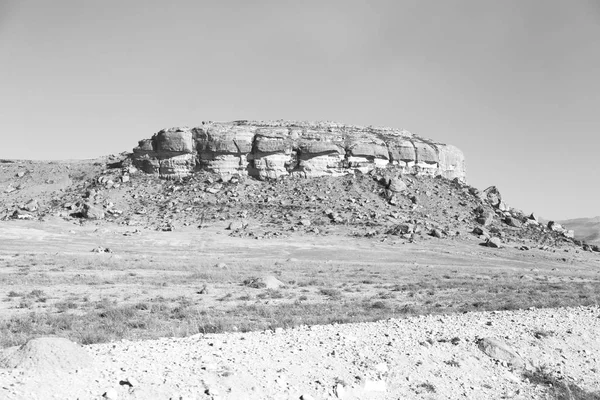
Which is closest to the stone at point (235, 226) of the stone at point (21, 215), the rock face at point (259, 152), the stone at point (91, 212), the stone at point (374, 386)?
A: the rock face at point (259, 152)

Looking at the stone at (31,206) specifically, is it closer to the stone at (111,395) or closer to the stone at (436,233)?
the stone at (436,233)

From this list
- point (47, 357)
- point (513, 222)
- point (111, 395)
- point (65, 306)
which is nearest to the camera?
point (111, 395)

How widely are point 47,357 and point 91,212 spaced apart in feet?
138

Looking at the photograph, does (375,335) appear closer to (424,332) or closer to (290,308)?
(424,332)

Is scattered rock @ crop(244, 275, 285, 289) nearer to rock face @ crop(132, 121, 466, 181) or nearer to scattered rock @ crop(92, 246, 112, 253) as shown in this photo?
scattered rock @ crop(92, 246, 112, 253)

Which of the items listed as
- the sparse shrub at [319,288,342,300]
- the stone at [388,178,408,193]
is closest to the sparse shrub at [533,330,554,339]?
the sparse shrub at [319,288,342,300]

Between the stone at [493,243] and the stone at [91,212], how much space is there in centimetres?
3769

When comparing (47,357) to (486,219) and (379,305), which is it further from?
(486,219)

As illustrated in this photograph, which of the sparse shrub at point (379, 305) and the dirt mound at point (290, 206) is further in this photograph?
the dirt mound at point (290, 206)

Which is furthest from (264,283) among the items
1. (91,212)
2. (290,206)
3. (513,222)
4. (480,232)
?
Result: (513,222)

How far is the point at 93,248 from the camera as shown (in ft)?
113

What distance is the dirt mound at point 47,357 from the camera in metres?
6.32

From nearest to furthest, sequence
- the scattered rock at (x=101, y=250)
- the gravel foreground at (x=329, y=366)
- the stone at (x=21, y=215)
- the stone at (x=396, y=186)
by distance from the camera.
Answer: the gravel foreground at (x=329, y=366) → the scattered rock at (x=101, y=250) → the stone at (x=21, y=215) → the stone at (x=396, y=186)

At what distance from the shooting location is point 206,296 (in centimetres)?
1712
